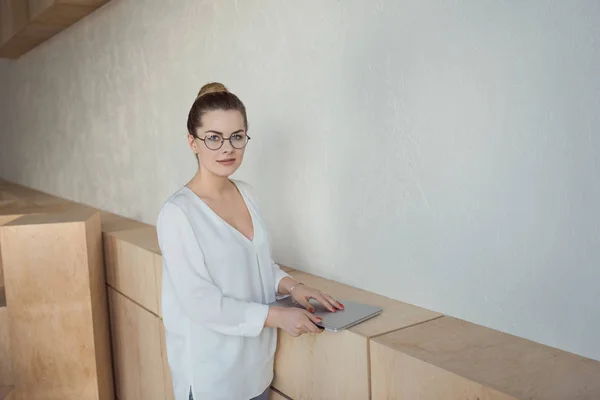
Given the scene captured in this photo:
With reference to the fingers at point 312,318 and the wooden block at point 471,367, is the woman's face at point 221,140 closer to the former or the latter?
the fingers at point 312,318

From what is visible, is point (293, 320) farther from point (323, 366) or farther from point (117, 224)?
point (117, 224)

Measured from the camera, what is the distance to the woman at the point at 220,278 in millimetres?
1869

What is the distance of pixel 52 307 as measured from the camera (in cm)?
347

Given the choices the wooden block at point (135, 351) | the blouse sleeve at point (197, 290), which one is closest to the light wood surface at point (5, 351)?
the wooden block at point (135, 351)

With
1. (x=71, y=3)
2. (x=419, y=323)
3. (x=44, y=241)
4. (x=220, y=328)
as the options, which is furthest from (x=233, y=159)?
(x=71, y=3)

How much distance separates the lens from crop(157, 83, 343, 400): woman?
1869mm

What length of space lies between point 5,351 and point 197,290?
2.46 meters

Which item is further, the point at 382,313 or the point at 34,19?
the point at 34,19

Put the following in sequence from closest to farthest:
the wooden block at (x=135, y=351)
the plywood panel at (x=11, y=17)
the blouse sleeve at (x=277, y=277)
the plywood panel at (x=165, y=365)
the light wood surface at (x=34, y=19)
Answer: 1. the blouse sleeve at (x=277, y=277)
2. the plywood panel at (x=165, y=365)
3. the wooden block at (x=135, y=351)
4. the light wood surface at (x=34, y=19)
5. the plywood panel at (x=11, y=17)

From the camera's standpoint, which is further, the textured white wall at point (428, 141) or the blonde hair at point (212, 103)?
the blonde hair at point (212, 103)

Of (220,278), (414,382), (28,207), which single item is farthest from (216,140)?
(28,207)

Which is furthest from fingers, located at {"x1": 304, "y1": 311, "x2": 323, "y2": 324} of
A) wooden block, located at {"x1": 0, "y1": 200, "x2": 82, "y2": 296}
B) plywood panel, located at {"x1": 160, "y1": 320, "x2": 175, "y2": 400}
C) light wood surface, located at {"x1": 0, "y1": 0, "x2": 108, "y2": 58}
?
wooden block, located at {"x1": 0, "y1": 200, "x2": 82, "y2": 296}

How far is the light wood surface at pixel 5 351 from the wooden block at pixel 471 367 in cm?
265

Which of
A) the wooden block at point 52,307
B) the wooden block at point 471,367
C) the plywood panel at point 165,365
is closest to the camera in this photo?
the wooden block at point 471,367
